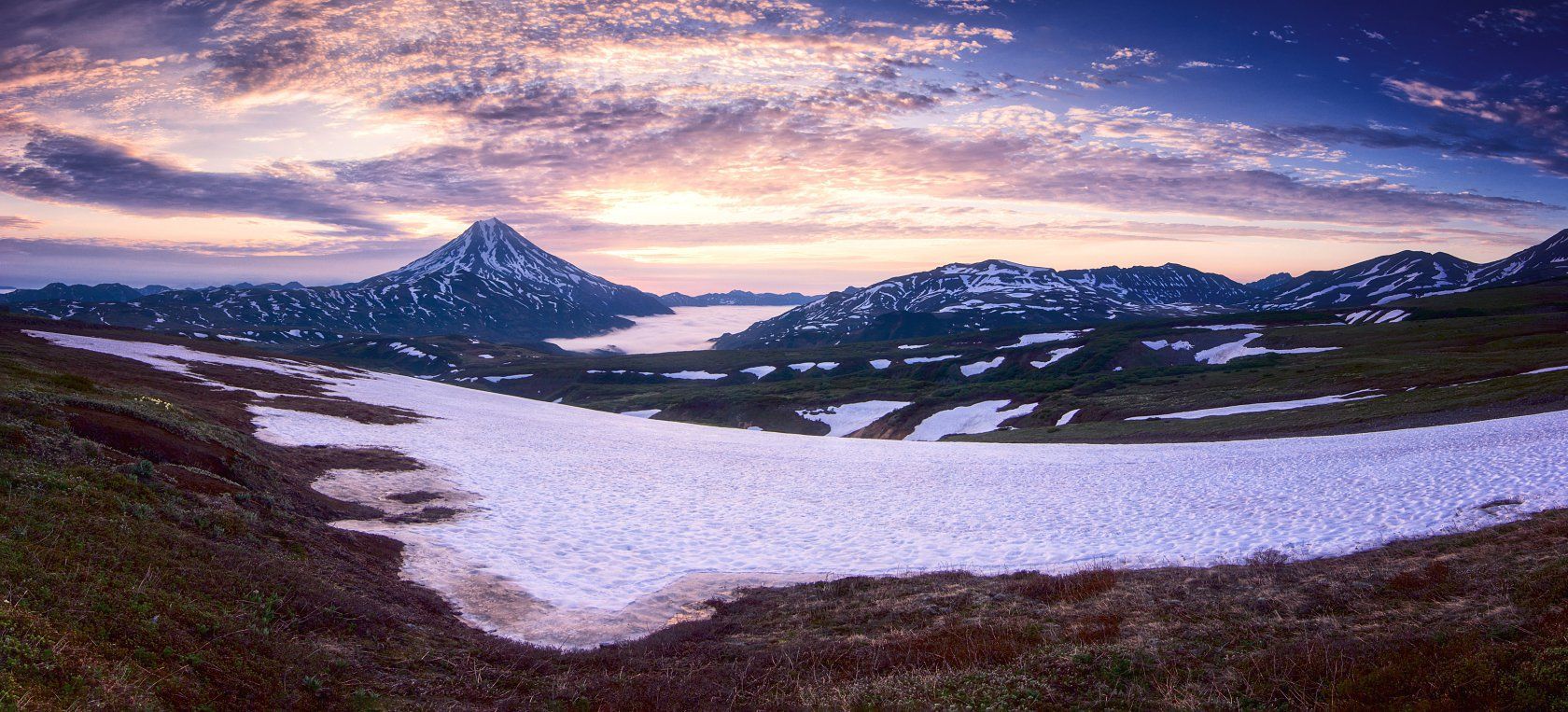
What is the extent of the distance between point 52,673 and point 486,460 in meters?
26.8

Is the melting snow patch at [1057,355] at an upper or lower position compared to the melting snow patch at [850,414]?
upper

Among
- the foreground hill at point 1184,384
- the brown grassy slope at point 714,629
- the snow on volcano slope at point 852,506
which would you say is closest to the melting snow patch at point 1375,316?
the foreground hill at point 1184,384

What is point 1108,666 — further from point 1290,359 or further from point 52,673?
point 1290,359

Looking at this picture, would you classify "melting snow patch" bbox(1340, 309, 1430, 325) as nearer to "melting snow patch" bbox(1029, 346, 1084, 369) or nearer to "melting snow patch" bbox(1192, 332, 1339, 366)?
"melting snow patch" bbox(1192, 332, 1339, 366)

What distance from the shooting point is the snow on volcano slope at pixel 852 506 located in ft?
60.4

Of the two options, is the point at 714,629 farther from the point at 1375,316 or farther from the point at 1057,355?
the point at 1375,316

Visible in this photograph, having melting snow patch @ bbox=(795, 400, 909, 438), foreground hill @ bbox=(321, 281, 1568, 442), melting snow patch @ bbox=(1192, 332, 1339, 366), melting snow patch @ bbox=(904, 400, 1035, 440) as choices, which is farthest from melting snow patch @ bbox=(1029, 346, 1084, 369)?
melting snow patch @ bbox=(904, 400, 1035, 440)

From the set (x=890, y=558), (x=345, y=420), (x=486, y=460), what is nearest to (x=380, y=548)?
(x=890, y=558)

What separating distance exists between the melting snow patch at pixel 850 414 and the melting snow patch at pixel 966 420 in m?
11.1

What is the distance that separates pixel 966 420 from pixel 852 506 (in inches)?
2498

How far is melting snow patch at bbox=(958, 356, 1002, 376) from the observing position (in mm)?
154625

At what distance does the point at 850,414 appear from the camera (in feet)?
347

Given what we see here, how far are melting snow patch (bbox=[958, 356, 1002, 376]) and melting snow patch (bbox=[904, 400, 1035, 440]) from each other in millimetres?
61524

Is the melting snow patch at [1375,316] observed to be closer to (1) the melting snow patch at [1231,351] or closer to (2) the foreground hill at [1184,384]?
(2) the foreground hill at [1184,384]
